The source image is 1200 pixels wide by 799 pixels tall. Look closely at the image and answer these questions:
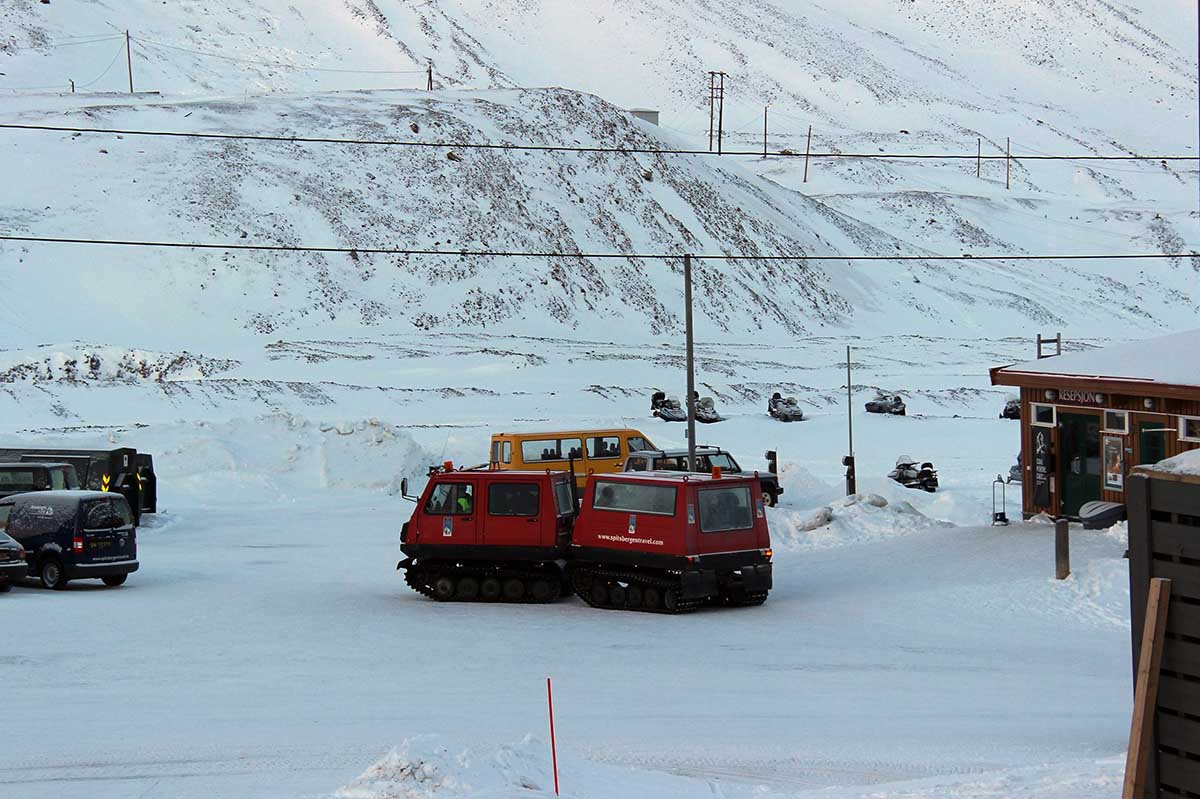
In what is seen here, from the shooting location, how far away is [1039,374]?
26.9 metres

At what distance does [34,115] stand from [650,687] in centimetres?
8373

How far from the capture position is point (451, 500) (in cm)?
2189

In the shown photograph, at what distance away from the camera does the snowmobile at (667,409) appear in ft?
171

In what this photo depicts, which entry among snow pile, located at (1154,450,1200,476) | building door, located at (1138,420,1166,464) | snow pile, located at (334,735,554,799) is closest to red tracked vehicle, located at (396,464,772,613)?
building door, located at (1138,420,1166,464)

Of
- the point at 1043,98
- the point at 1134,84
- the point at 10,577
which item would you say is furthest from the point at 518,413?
the point at 1134,84

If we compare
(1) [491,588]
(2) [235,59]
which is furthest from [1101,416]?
(2) [235,59]

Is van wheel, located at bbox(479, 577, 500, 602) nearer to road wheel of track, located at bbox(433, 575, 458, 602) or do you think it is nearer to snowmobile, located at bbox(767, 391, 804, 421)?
road wheel of track, located at bbox(433, 575, 458, 602)

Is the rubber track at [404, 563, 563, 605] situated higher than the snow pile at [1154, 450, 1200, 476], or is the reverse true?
the snow pile at [1154, 450, 1200, 476]

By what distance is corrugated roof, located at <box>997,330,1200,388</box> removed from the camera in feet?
81.7

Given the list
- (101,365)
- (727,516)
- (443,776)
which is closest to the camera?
(443,776)

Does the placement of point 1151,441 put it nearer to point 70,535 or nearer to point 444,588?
point 444,588

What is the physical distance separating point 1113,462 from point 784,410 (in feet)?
88.6

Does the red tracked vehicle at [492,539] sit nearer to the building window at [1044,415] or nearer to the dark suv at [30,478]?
the dark suv at [30,478]

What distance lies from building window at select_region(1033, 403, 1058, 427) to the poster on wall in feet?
4.34
